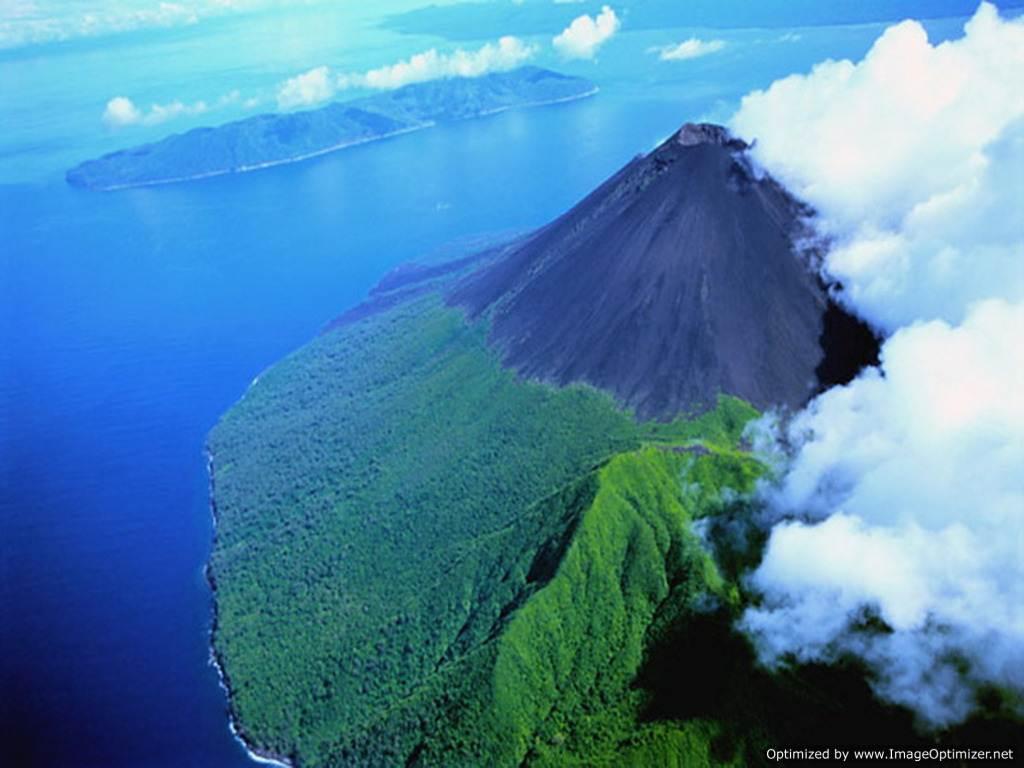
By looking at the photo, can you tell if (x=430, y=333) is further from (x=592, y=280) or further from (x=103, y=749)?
(x=103, y=749)

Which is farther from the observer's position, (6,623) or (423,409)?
(423,409)

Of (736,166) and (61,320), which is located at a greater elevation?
(736,166)

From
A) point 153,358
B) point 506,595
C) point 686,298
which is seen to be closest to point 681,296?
point 686,298

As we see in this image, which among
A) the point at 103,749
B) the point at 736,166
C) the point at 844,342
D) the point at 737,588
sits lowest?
the point at 103,749

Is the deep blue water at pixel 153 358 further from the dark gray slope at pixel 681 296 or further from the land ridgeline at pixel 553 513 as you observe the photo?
the dark gray slope at pixel 681 296

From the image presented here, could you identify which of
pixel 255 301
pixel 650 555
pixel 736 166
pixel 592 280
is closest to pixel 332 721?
pixel 650 555

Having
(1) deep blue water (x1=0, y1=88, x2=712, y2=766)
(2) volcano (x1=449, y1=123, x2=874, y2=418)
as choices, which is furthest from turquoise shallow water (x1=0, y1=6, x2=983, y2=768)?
(2) volcano (x1=449, y1=123, x2=874, y2=418)

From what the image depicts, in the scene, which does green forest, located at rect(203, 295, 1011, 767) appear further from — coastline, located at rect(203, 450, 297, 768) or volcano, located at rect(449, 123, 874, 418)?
volcano, located at rect(449, 123, 874, 418)
